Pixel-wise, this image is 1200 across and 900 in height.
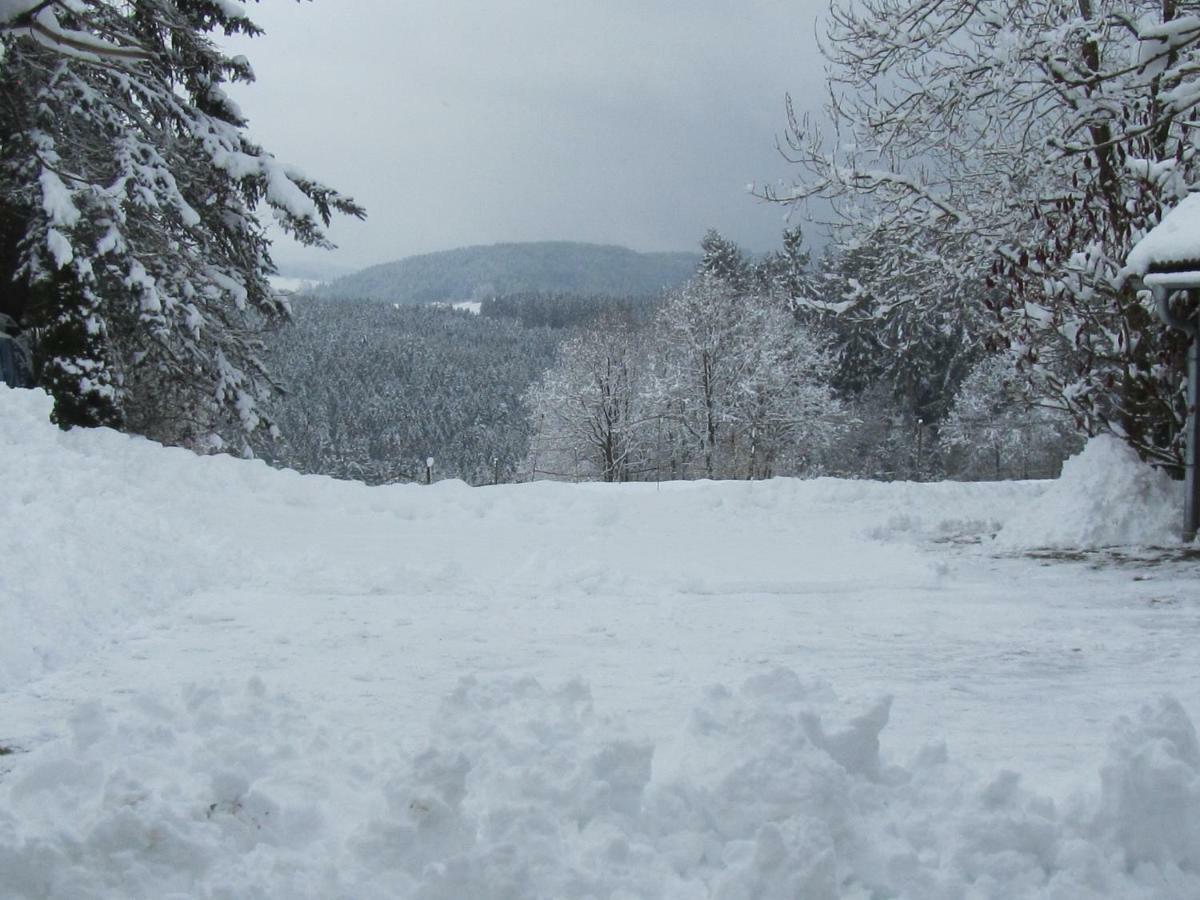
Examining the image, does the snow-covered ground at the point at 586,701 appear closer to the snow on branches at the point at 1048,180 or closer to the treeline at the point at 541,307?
the snow on branches at the point at 1048,180

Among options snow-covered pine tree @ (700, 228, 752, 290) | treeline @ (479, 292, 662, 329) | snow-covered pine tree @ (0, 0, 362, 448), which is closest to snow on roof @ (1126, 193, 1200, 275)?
snow-covered pine tree @ (0, 0, 362, 448)

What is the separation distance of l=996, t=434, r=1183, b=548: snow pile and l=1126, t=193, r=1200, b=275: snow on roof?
1.84m

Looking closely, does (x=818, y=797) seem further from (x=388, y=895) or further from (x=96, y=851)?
(x=96, y=851)

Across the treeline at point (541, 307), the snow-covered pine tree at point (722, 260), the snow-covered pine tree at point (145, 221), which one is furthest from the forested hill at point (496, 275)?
the snow-covered pine tree at point (145, 221)

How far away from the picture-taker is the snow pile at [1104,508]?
8633 mm

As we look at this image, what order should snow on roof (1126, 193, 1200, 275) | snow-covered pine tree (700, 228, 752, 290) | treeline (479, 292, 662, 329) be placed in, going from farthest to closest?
treeline (479, 292, 662, 329) → snow-covered pine tree (700, 228, 752, 290) → snow on roof (1126, 193, 1200, 275)

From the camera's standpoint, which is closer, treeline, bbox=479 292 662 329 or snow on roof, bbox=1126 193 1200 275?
snow on roof, bbox=1126 193 1200 275

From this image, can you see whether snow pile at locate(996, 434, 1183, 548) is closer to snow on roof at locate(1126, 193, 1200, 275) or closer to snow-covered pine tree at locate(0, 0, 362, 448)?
snow on roof at locate(1126, 193, 1200, 275)

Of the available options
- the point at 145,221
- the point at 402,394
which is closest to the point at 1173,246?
the point at 145,221

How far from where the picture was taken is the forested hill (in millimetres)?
83938

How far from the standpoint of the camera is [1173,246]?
7805mm

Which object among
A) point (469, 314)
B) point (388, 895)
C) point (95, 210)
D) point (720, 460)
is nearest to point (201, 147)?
point (95, 210)

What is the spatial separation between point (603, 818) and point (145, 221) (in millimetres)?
12723

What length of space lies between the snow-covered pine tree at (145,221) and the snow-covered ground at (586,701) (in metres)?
2.44
